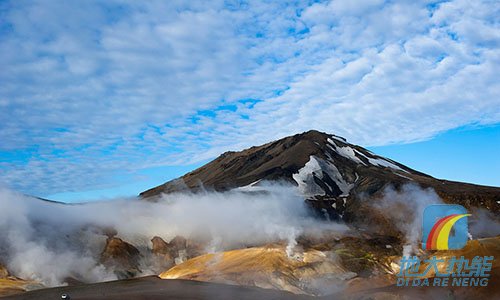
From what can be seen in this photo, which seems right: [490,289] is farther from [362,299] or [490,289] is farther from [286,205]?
[286,205]

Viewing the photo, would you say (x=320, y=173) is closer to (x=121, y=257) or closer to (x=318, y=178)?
(x=318, y=178)

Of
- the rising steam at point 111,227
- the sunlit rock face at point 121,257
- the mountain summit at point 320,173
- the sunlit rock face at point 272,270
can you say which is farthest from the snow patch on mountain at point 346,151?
the sunlit rock face at point 272,270

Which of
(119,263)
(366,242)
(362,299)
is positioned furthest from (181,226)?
(362,299)

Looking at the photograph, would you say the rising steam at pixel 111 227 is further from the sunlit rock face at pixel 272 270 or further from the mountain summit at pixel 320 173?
the mountain summit at pixel 320 173

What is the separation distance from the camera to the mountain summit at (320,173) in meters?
116

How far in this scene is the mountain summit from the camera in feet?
379

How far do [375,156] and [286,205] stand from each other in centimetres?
6681

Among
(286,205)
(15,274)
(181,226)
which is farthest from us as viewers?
(286,205)

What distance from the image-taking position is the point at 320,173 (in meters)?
130

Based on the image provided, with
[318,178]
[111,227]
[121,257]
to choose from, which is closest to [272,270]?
[121,257]

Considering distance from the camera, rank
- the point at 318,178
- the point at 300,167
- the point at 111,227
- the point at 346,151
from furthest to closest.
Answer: the point at 346,151 → the point at 300,167 → the point at 318,178 → the point at 111,227

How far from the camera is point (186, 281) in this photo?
172 feet

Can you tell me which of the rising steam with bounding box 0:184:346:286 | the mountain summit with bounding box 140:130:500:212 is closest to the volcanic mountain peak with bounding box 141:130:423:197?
the mountain summit with bounding box 140:130:500:212

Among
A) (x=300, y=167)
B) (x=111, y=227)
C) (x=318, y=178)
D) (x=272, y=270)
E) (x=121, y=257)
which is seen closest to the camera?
(x=272, y=270)
